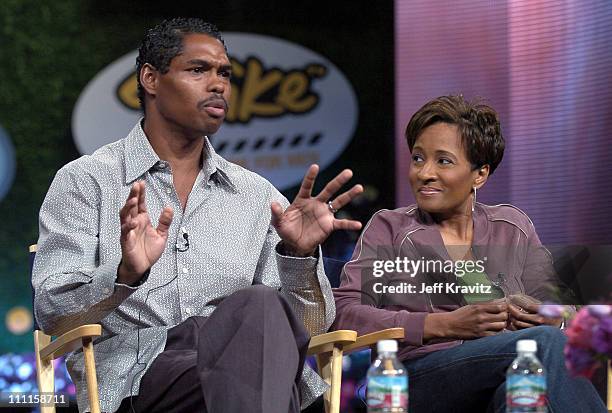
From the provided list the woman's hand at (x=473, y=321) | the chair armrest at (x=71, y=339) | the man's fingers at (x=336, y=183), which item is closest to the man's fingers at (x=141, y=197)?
the chair armrest at (x=71, y=339)

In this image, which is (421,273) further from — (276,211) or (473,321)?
(276,211)

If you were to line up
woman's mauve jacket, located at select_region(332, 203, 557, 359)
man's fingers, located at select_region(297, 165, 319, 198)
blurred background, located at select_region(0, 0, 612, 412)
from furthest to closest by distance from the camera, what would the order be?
blurred background, located at select_region(0, 0, 612, 412) < woman's mauve jacket, located at select_region(332, 203, 557, 359) < man's fingers, located at select_region(297, 165, 319, 198)

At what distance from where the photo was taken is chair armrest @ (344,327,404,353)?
2.94 metres

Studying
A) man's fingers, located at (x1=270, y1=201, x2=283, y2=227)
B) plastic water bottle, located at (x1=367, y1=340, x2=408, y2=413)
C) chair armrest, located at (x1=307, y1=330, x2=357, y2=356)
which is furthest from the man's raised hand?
plastic water bottle, located at (x1=367, y1=340, x2=408, y2=413)

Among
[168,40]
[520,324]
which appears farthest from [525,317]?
[168,40]

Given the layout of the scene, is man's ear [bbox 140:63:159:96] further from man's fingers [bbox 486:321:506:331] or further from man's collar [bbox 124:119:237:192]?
man's fingers [bbox 486:321:506:331]

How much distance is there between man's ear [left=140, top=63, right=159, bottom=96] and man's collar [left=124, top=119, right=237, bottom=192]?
11 centimetres

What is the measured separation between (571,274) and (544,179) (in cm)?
175

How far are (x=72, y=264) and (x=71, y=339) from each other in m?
0.24

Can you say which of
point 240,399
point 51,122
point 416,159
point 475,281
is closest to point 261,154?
point 51,122

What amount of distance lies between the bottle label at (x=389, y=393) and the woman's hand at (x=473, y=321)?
599 millimetres

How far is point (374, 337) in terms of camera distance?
2994 mm

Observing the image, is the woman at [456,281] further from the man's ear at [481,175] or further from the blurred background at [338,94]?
the blurred background at [338,94]

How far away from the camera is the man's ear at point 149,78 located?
3.38 meters
